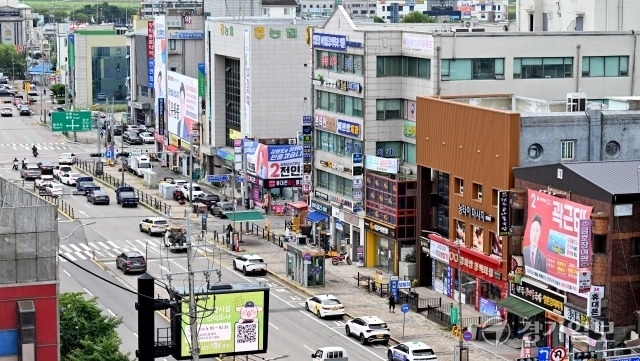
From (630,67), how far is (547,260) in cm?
3158

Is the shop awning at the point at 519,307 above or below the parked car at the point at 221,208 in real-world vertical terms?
above

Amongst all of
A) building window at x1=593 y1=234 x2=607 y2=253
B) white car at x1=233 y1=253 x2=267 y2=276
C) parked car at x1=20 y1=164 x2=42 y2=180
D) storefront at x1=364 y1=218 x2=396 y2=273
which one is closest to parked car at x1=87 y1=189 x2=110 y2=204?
parked car at x1=20 y1=164 x2=42 y2=180

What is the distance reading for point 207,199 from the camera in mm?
146250

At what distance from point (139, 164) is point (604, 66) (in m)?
69.1

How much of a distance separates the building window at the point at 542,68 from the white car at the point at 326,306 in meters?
24.3

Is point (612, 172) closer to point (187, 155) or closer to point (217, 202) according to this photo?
point (217, 202)

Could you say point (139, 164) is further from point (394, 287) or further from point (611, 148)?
point (611, 148)

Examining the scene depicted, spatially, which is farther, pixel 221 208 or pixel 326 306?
pixel 221 208

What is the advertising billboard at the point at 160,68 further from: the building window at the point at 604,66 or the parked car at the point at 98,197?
the building window at the point at 604,66

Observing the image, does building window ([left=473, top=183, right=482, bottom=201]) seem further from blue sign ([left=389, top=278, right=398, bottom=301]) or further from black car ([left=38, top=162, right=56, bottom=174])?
black car ([left=38, top=162, right=56, bottom=174])

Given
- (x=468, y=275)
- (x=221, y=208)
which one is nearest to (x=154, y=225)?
(x=221, y=208)

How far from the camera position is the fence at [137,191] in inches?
5745

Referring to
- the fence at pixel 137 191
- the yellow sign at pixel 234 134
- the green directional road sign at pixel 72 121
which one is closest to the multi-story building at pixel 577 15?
the yellow sign at pixel 234 134

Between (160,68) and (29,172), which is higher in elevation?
(160,68)
